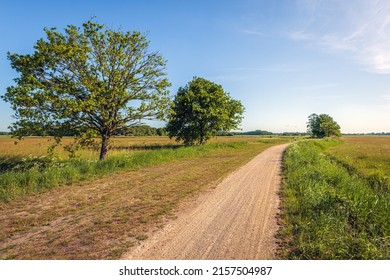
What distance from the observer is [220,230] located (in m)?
5.80

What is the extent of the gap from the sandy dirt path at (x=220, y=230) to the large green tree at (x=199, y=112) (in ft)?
79.8

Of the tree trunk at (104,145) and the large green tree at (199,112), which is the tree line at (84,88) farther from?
the large green tree at (199,112)

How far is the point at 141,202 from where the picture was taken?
8.20m

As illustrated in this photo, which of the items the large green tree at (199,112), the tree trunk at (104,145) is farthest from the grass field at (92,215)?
the large green tree at (199,112)

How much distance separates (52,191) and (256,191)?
8.45 metres

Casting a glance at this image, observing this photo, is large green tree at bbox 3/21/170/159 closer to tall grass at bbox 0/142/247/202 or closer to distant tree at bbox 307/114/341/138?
tall grass at bbox 0/142/247/202

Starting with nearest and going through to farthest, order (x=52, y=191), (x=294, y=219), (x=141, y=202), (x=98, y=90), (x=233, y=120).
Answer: (x=294, y=219) → (x=141, y=202) → (x=52, y=191) → (x=98, y=90) → (x=233, y=120)

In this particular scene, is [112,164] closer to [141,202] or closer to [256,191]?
[141,202]

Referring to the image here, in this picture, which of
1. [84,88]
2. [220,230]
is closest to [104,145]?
[84,88]

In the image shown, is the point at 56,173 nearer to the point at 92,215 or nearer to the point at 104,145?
the point at 92,215

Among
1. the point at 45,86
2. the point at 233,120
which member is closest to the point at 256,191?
the point at 45,86

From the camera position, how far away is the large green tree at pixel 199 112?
109 feet

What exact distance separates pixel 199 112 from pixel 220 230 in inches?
1090

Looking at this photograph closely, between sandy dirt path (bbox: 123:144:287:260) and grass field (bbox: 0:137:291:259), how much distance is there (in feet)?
1.65
